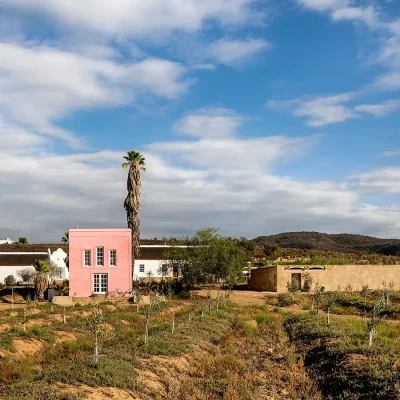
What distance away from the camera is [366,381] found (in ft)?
45.4

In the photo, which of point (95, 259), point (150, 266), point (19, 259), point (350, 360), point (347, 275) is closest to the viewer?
point (350, 360)

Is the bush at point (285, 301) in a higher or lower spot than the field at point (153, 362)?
lower

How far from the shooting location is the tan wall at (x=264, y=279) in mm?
48312

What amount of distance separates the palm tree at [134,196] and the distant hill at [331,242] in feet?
256

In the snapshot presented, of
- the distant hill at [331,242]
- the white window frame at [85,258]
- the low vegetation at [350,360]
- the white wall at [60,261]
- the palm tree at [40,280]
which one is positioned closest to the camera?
the low vegetation at [350,360]

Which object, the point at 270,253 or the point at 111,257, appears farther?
the point at 270,253

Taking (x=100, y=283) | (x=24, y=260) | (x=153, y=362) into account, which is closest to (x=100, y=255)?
(x=100, y=283)

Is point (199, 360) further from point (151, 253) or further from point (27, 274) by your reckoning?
point (151, 253)

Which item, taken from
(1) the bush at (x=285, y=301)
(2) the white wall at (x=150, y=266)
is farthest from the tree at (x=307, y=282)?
(2) the white wall at (x=150, y=266)

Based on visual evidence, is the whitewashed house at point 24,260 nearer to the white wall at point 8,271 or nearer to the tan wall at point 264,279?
the white wall at point 8,271

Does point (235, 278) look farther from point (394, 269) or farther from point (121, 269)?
point (394, 269)

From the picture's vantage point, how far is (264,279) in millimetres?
50219

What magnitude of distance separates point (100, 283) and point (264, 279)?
54.8ft

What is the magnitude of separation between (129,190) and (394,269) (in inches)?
1068
